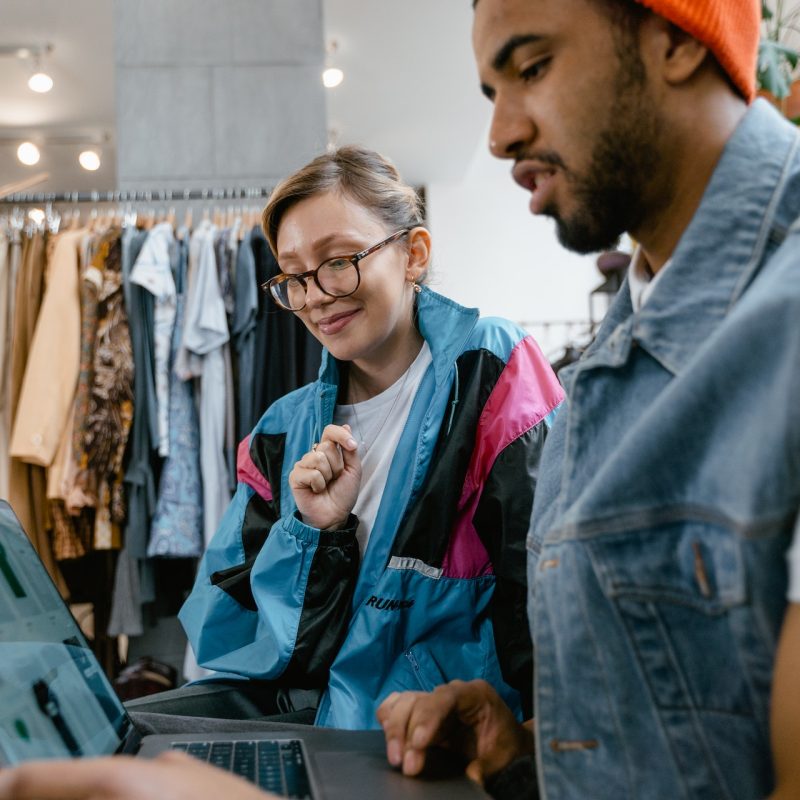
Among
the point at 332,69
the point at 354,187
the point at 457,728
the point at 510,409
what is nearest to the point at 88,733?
the point at 457,728

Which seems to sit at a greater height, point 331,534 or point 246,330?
point 246,330

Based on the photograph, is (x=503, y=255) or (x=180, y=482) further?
(x=503, y=255)

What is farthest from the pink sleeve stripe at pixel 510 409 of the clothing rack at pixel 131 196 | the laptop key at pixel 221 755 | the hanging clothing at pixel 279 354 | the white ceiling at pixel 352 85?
the white ceiling at pixel 352 85

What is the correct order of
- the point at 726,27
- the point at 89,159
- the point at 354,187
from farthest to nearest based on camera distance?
1. the point at 89,159
2. the point at 354,187
3. the point at 726,27

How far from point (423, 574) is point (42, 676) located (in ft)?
1.71

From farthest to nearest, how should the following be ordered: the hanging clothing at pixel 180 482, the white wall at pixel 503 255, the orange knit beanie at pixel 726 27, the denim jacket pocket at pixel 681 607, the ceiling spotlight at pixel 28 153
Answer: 1. the white wall at pixel 503 255
2. the ceiling spotlight at pixel 28 153
3. the hanging clothing at pixel 180 482
4. the orange knit beanie at pixel 726 27
5. the denim jacket pocket at pixel 681 607

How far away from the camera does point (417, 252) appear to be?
56.0 inches

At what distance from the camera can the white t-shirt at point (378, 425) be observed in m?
1.24

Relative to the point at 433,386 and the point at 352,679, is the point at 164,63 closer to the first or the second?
the point at 433,386

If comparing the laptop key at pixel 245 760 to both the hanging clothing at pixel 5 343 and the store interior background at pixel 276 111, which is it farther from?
the hanging clothing at pixel 5 343

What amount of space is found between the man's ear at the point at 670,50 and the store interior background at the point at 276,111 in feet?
3.30

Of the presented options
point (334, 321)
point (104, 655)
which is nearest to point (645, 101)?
point (334, 321)

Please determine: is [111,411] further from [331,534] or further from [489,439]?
[489,439]

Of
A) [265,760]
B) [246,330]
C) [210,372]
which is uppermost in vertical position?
[246,330]
